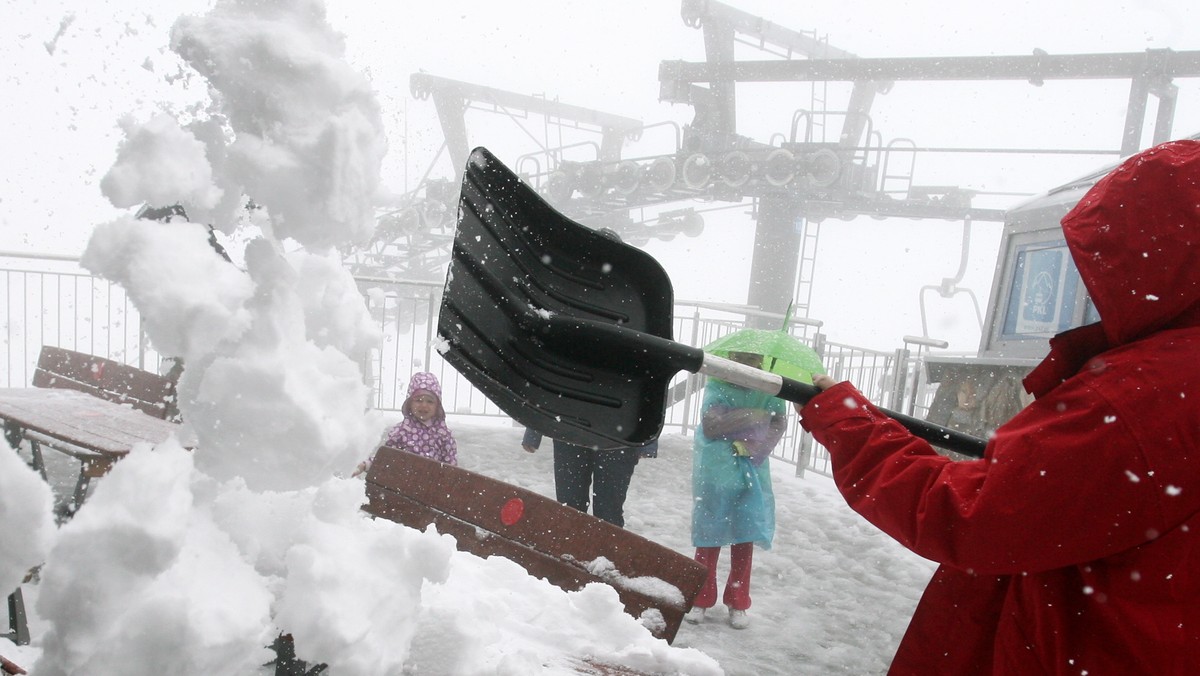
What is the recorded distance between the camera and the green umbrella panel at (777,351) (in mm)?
3180

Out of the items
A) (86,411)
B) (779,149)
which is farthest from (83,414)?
(779,149)

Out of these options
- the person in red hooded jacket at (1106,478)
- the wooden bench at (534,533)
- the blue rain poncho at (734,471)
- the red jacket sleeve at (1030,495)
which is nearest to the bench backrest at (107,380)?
the wooden bench at (534,533)

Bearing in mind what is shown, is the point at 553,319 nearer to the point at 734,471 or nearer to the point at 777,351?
the point at 777,351

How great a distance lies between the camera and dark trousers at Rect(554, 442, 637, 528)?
12.0 ft

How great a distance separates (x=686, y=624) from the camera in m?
3.52

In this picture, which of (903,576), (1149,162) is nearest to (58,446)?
(1149,162)

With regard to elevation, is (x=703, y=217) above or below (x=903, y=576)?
above

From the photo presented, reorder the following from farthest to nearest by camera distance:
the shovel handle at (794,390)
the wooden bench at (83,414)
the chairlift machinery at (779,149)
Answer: the chairlift machinery at (779,149), the wooden bench at (83,414), the shovel handle at (794,390)

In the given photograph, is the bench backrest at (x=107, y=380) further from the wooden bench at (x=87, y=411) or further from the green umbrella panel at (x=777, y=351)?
the green umbrella panel at (x=777, y=351)

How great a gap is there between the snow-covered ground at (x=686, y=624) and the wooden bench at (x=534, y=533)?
21 centimetres

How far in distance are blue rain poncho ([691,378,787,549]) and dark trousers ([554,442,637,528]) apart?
39 cm

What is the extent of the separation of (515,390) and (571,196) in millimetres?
12030

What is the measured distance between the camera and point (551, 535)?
1912 mm

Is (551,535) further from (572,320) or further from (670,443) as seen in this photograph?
(670,443)
